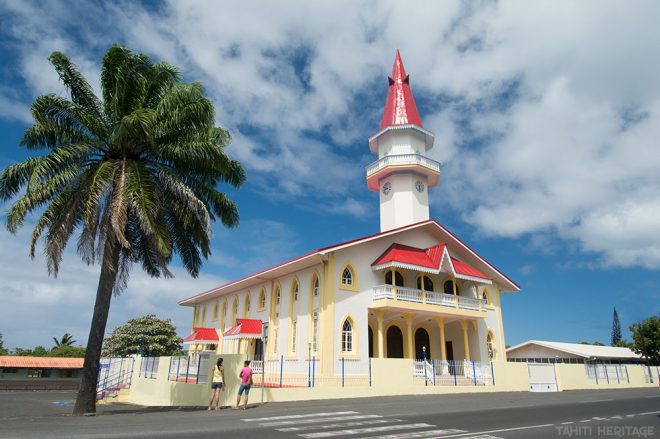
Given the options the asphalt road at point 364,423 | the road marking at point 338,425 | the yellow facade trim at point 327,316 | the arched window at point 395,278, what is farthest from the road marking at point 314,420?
the arched window at point 395,278

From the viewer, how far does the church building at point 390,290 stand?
70.8 ft

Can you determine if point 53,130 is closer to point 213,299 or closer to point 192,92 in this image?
point 192,92

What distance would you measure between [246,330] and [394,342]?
328 inches

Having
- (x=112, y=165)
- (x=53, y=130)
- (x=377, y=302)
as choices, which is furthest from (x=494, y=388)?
(x=53, y=130)

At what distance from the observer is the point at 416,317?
24.6 metres

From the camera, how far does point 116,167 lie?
1409 cm

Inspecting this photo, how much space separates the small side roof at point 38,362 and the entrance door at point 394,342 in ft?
83.6

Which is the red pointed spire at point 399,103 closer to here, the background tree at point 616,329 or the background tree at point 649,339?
the background tree at point 649,339

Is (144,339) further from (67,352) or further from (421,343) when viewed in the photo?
(421,343)

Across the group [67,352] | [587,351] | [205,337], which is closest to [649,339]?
[587,351]

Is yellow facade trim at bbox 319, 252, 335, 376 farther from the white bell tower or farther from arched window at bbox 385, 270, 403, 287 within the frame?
the white bell tower

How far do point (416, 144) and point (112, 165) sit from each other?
2180 centimetres

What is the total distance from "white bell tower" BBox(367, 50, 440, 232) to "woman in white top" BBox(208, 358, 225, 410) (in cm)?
1747

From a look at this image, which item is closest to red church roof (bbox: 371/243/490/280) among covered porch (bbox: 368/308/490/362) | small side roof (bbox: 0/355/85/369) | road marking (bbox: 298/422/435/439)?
covered porch (bbox: 368/308/490/362)
